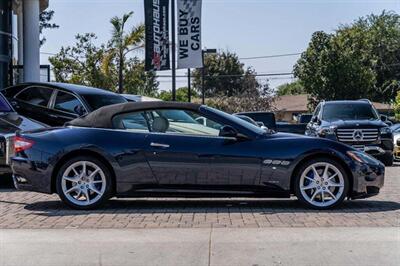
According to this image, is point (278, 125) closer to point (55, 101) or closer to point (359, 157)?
point (55, 101)

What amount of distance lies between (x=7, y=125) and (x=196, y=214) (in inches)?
173

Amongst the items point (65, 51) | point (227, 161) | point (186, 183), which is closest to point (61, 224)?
point (186, 183)

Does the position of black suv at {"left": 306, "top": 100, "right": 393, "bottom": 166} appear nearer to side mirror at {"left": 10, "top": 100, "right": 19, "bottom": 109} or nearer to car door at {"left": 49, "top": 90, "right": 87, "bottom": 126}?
car door at {"left": 49, "top": 90, "right": 87, "bottom": 126}

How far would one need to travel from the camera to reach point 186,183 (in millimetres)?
7914

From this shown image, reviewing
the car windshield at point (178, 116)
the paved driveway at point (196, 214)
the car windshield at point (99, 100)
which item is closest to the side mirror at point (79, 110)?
the car windshield at point (99, 100)

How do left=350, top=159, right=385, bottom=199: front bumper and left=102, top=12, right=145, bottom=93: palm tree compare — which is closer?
left=350, top=159, right=385, bottom=199: front bumper

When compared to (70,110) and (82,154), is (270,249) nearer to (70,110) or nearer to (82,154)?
(82,154)

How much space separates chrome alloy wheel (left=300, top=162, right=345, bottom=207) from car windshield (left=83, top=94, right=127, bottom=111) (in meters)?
5.18

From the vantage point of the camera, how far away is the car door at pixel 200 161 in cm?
783

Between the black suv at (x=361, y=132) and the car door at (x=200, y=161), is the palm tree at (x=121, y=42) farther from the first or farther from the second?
the car door at (x=200, y=161)

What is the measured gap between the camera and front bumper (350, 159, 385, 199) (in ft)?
25.9

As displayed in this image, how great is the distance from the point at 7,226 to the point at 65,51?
102 feet

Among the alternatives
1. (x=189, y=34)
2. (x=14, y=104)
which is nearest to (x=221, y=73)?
(x=189, y=34)

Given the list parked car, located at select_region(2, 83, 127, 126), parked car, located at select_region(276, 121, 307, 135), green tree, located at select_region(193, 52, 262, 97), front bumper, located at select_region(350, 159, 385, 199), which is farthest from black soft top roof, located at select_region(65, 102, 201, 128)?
green tree, located at select_region(193, 52, 262, 97)
